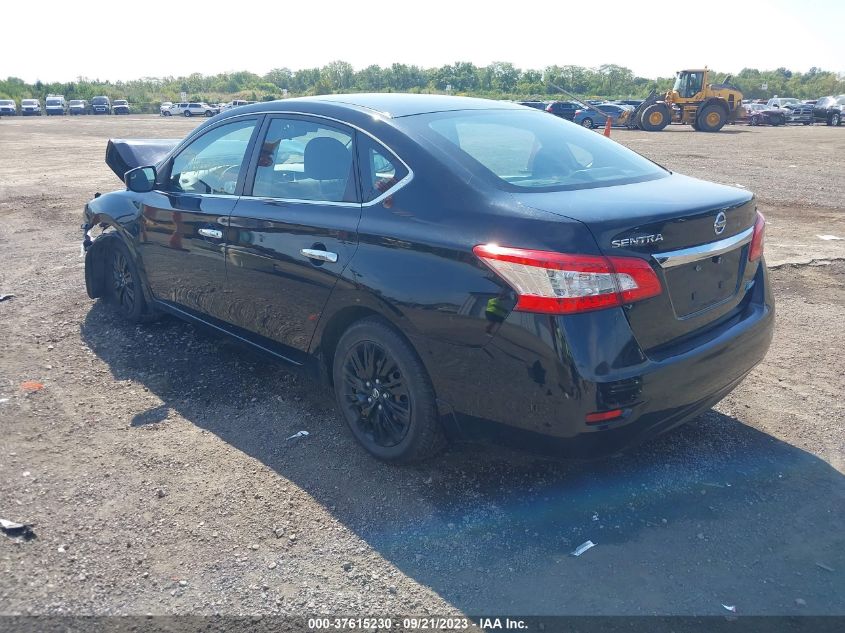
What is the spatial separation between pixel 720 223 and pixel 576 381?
1046mm

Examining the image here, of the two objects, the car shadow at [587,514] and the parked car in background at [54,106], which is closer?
the car shadow at [587,514]

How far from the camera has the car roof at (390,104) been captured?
3.76m

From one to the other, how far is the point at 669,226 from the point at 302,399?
98.2 inches

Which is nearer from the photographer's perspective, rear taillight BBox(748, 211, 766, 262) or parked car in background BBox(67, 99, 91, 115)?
rear taillight BBox(748, 211, 766, 262)

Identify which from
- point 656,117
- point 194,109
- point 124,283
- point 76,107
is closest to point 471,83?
point 194,109

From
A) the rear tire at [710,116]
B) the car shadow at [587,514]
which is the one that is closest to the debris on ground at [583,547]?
the car shadow at [587,514]

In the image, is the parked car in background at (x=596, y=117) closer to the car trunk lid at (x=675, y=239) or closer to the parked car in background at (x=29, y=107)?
the car trunk lid at (x=675, y=239)

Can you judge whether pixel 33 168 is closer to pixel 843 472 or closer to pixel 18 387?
pixel 18 387

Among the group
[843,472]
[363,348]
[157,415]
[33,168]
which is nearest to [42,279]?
[157,415]

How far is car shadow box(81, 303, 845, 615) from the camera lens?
2707 mm

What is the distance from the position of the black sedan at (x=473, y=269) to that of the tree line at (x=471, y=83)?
77817 mm

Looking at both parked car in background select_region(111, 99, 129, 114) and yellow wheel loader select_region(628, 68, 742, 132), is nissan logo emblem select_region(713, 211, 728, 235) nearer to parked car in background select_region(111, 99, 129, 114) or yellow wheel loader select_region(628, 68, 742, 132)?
yellow wheel loader select_region(628, 68, 742, 132)

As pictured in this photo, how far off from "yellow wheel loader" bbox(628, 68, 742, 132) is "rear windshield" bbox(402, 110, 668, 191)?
3129 centimetres

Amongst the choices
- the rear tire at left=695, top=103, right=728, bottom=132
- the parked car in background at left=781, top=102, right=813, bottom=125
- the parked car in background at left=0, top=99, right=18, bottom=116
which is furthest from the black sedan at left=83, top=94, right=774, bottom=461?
the parked car in background at left=0, top=99, right=18, bottom=116
